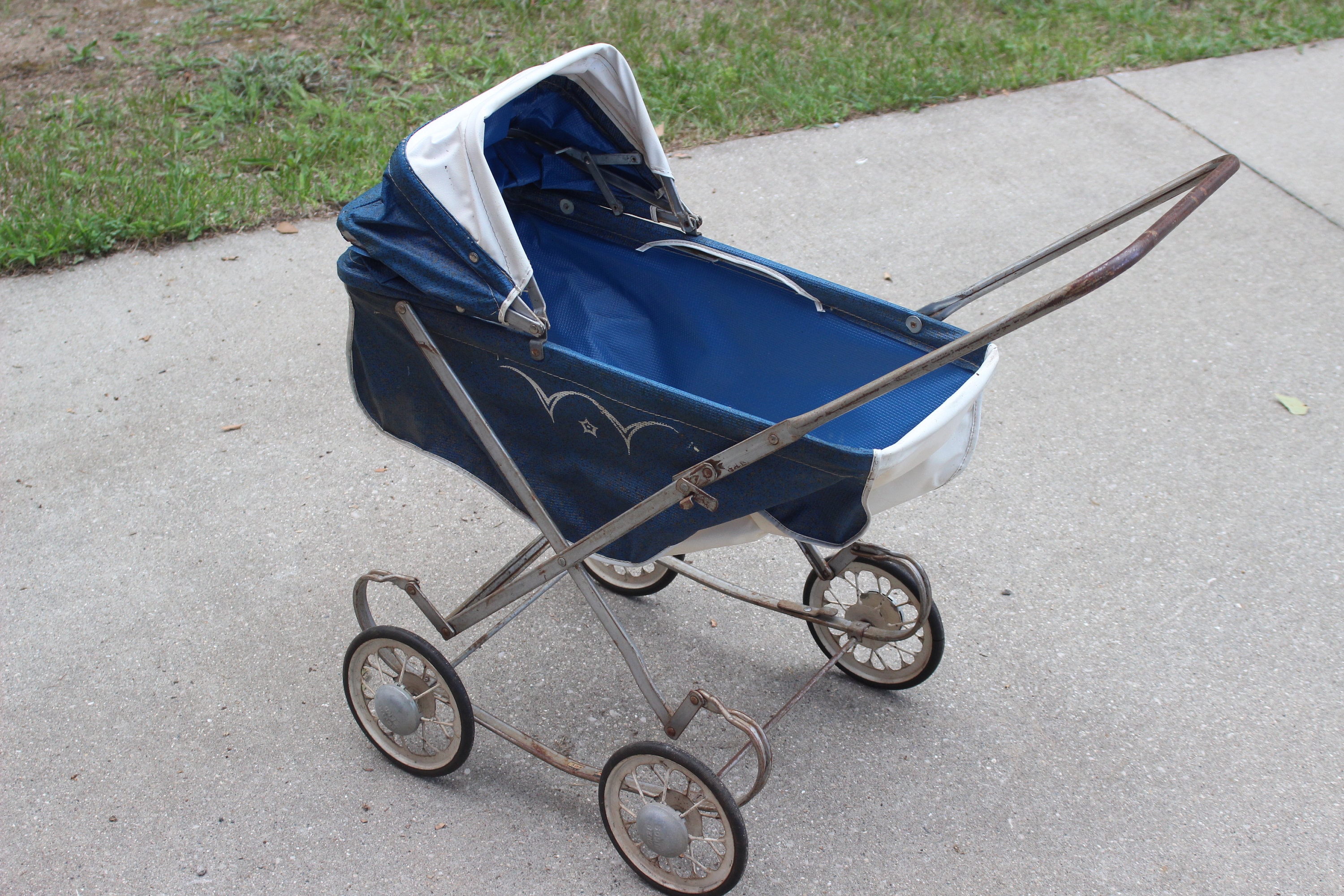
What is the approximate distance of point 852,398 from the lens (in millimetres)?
1876

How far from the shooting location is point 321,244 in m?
4.64

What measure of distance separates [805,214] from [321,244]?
2091 mm

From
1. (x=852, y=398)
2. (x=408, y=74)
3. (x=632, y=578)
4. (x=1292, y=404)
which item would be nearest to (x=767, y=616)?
(x=632, y=578)

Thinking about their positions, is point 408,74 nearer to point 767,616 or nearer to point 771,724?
point 767,616

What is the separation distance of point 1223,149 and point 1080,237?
377cm

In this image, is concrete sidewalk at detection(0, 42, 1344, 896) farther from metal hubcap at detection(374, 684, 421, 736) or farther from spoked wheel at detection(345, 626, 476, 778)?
metal hubcap at detection(374, 684, 421, 736)

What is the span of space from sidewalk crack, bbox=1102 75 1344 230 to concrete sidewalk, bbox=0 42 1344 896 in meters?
0.06

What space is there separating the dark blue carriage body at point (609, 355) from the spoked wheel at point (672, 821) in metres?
0.44

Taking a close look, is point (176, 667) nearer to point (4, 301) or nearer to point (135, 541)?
point (135, 541)

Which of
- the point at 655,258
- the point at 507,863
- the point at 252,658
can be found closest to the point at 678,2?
the point at 655,258

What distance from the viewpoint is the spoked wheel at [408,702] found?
99.0 inches

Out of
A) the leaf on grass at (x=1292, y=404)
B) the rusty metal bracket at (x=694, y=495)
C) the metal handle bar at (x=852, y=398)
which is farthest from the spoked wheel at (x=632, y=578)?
the leaf on grass at (x=1292, y=404)

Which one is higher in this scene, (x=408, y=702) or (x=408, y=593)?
A: (x=408, y=593)

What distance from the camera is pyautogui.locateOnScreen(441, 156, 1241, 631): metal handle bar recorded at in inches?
63.5
